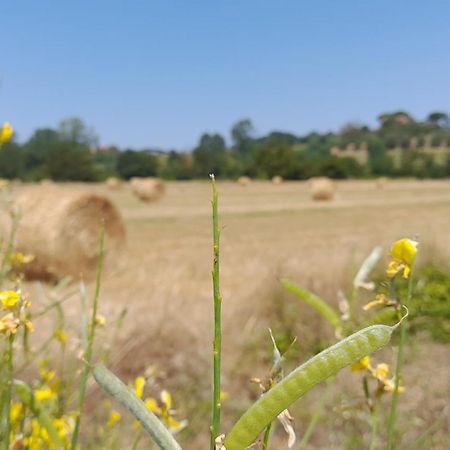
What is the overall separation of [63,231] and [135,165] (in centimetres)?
2977

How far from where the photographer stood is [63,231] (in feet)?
25.4

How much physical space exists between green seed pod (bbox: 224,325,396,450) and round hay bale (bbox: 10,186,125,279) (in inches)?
268

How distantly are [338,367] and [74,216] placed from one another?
7.94 meters

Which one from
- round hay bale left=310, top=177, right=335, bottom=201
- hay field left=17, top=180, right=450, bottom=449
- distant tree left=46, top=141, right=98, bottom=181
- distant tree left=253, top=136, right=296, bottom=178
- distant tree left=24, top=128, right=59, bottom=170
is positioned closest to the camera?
hay field left=17, top=180, right=450, bottom=449

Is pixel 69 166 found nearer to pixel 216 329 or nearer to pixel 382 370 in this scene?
pixel 382 370

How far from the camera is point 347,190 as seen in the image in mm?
21656

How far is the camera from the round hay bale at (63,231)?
7.44 metres

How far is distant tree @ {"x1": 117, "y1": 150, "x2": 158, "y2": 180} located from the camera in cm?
3691

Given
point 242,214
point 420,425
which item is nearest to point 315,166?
point 242,214

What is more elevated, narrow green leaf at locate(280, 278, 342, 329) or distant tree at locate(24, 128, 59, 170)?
distant tree at locate(24, 128, 59, 170)

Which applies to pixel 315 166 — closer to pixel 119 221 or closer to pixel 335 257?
pixel 119 221

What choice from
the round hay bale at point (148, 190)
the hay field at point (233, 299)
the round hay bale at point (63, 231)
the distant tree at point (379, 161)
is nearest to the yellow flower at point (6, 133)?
the hay field at point (233, 299)

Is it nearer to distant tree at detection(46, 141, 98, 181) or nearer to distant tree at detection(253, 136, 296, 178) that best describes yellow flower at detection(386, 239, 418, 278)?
distant tree at detection(253, 136, 296, 178)

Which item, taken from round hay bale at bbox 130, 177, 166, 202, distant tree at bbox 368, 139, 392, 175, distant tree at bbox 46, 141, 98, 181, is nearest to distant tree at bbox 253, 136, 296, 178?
distant tree at bbox 368, 139, 392, 175
